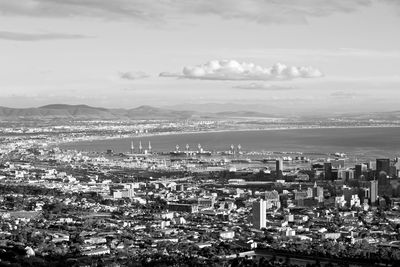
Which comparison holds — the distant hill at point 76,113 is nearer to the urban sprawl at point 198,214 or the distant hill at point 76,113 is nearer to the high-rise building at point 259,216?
the urban sprawl at point 198,214

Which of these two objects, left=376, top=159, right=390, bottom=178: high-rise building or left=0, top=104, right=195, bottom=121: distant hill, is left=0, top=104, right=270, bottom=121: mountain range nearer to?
left=0, top=104, right=195, bottom=121: distant hill

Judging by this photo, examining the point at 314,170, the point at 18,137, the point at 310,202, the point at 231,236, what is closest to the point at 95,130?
the point at 18,137

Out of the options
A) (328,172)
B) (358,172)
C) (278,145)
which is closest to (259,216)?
(358,172)

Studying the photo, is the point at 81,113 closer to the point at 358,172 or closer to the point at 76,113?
the point at 76,113

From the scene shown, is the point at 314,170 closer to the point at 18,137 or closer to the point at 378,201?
the point at 378,201

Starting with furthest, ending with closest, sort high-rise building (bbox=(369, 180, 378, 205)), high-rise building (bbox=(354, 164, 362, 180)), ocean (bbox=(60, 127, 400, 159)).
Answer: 1. ocean (bbox=(60, 127, 400, 159))
2. high-rise building (bbox=(354, 164, 362, 180))
3. high-rise building (bbox=(369, 180, 378, 205))

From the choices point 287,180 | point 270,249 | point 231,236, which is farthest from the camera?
point 287,180

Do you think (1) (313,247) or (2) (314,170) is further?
(2) (314,170)

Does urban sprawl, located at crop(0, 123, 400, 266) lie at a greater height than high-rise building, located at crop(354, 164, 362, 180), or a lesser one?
lesser

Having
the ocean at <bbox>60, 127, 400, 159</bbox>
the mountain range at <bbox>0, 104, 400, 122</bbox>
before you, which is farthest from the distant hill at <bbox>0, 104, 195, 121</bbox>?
the ocean at <bbox>60, 127, 400, 159</bbox>

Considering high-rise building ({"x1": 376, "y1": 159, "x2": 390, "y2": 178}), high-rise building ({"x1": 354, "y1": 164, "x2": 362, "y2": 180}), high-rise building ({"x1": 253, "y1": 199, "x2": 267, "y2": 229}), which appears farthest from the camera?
high-rise building ({"x1": 376, "y1": 159, "x2": 390, "y2": 178})

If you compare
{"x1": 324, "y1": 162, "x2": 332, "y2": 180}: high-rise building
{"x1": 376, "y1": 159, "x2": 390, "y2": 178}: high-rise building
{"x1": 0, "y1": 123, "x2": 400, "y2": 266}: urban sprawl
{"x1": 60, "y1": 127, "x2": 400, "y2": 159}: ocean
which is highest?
{"x1": 376, "y1": 159, "x2": 390, "y2": 178}: high-rise building
